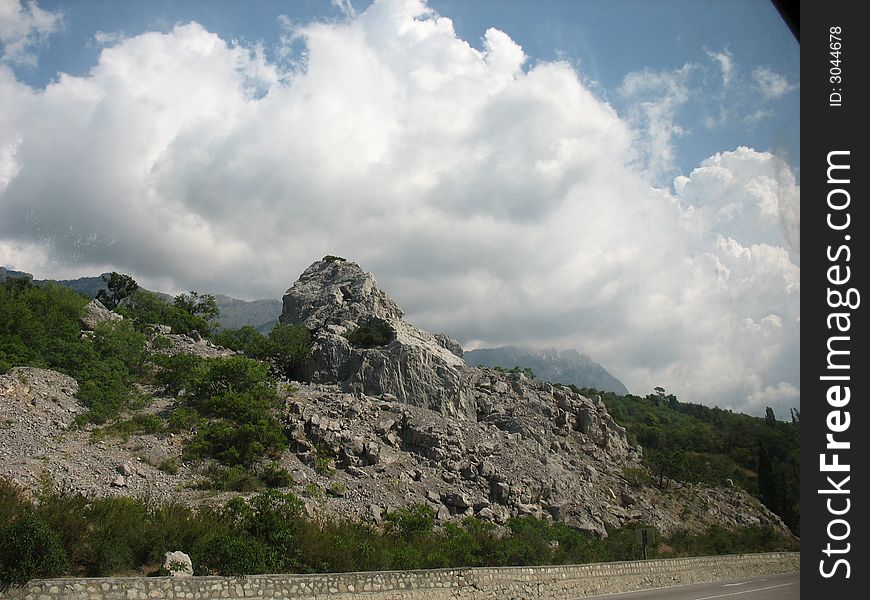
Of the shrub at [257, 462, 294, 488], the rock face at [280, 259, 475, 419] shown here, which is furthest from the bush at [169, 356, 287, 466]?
the rock face at [280, 259, 475, 419]

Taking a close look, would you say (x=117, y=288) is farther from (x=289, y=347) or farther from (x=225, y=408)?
(x=225, y=408)

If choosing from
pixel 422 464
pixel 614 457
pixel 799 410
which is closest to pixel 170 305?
pixel 422 464

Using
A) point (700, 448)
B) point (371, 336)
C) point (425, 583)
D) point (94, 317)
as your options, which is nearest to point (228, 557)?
point (425, 583)

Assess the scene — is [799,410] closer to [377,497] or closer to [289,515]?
[289,515]

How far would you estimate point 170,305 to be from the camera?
5653 cm

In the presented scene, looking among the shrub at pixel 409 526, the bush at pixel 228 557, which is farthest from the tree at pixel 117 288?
the bush at pixel 228 557

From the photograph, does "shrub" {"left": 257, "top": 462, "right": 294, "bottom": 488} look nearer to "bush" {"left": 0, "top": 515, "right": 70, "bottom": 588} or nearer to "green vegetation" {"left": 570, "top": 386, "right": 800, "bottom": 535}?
"bush" {"left": 0, "top": 515, "right": 70, "bottom": 588}

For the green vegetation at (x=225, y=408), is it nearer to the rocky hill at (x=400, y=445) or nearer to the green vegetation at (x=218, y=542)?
the rocky hill at (x=400, y=445)

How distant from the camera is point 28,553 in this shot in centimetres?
1054

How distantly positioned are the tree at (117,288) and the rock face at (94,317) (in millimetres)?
16801

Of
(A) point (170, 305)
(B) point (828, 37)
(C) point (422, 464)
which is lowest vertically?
(C) point (422, 464)

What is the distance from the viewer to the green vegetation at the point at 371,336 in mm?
44125

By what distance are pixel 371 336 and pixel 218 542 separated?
30.2 meters

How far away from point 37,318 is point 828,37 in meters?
40.8
